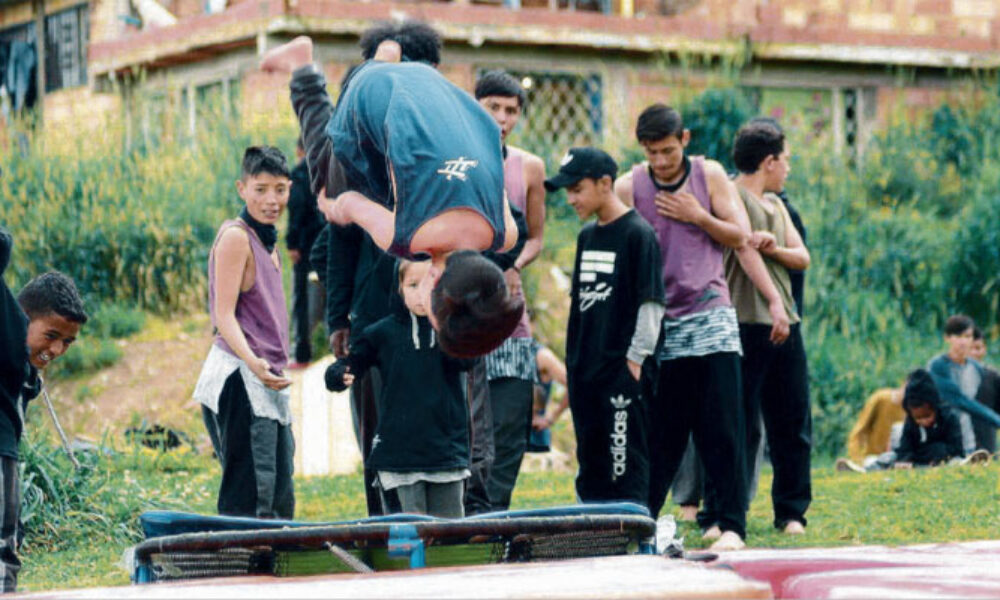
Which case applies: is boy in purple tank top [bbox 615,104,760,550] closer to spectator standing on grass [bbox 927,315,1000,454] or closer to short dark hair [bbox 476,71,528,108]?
short dark hair [bbox 476,71,528,108]

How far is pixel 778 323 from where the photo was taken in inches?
326

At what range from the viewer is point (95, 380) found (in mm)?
14789

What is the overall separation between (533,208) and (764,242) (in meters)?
1.15

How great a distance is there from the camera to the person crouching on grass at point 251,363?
6906 millimetres

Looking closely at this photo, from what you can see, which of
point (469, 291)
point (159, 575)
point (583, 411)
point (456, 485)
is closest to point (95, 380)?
point (583, 411)

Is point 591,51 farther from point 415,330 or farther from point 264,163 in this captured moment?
point 415,330

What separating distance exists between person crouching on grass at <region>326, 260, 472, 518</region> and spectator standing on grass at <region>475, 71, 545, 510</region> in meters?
1.16

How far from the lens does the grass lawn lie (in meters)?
8.05

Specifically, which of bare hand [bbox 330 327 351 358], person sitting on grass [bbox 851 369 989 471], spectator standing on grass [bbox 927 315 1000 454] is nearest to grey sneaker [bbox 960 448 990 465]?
person sitting on grass [bbox 851 369 989 471]

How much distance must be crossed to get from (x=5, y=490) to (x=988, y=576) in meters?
3.21

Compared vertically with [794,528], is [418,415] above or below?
above

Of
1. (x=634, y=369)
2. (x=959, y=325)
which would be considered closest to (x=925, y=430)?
(x=959, y=325)

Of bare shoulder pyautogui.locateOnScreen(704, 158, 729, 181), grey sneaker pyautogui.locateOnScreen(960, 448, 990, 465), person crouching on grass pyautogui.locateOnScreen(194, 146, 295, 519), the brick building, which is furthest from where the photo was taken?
the brick building

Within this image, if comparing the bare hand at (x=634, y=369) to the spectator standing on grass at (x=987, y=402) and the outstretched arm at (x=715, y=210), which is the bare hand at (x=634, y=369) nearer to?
the outstretched arm at (x=715, y=210)
